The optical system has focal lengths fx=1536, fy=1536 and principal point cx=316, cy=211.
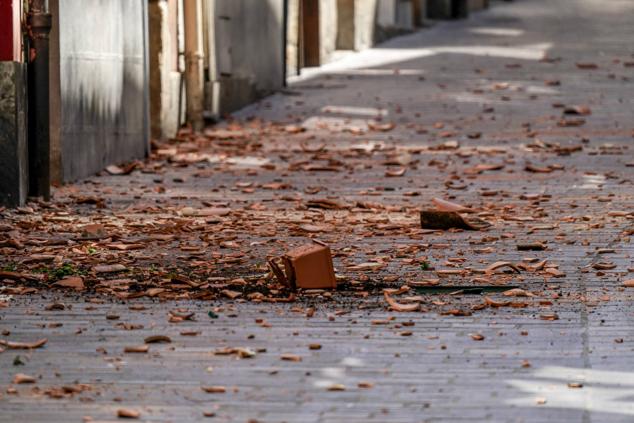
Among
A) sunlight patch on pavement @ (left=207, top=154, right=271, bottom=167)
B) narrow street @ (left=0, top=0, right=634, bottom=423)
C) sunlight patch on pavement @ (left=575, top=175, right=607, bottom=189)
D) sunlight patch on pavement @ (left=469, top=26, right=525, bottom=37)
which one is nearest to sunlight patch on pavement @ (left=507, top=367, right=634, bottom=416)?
narrow street @ (left=0, top=0, right=634, bottom=423)

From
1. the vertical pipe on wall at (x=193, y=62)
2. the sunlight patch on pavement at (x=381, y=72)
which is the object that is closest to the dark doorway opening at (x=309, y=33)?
the sunlight patch on pavement at (x=381, y=72)

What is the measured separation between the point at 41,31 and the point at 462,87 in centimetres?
952

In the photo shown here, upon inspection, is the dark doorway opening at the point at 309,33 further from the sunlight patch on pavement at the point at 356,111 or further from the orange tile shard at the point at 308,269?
the orange tile shard at the point at 308,269

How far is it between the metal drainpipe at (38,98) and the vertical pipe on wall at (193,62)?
5578mm

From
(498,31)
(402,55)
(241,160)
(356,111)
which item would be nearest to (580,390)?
(241,160)

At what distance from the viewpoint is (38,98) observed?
1119 cm

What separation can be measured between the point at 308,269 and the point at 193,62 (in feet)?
31.4

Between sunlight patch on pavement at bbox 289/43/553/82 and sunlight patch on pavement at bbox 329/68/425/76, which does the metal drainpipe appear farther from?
sunlight patch on pavement at bbox 329/68/425/76

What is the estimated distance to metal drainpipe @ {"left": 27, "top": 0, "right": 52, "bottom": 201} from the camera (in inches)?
440

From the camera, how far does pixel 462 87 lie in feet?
65.3

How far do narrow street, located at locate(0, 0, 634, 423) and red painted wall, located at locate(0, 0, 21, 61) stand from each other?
1.11m

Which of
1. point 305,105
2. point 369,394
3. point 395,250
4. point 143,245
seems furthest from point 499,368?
point 305,105

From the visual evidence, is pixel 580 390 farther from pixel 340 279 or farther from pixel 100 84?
pixel 100 84

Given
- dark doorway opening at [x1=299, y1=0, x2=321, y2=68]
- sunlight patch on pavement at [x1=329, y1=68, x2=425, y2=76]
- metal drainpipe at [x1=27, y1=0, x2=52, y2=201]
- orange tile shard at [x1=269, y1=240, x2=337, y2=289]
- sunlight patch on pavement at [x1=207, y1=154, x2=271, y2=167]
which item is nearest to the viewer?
orange tile shard at [x1=269, y1=240, x2=337, y2=289]
